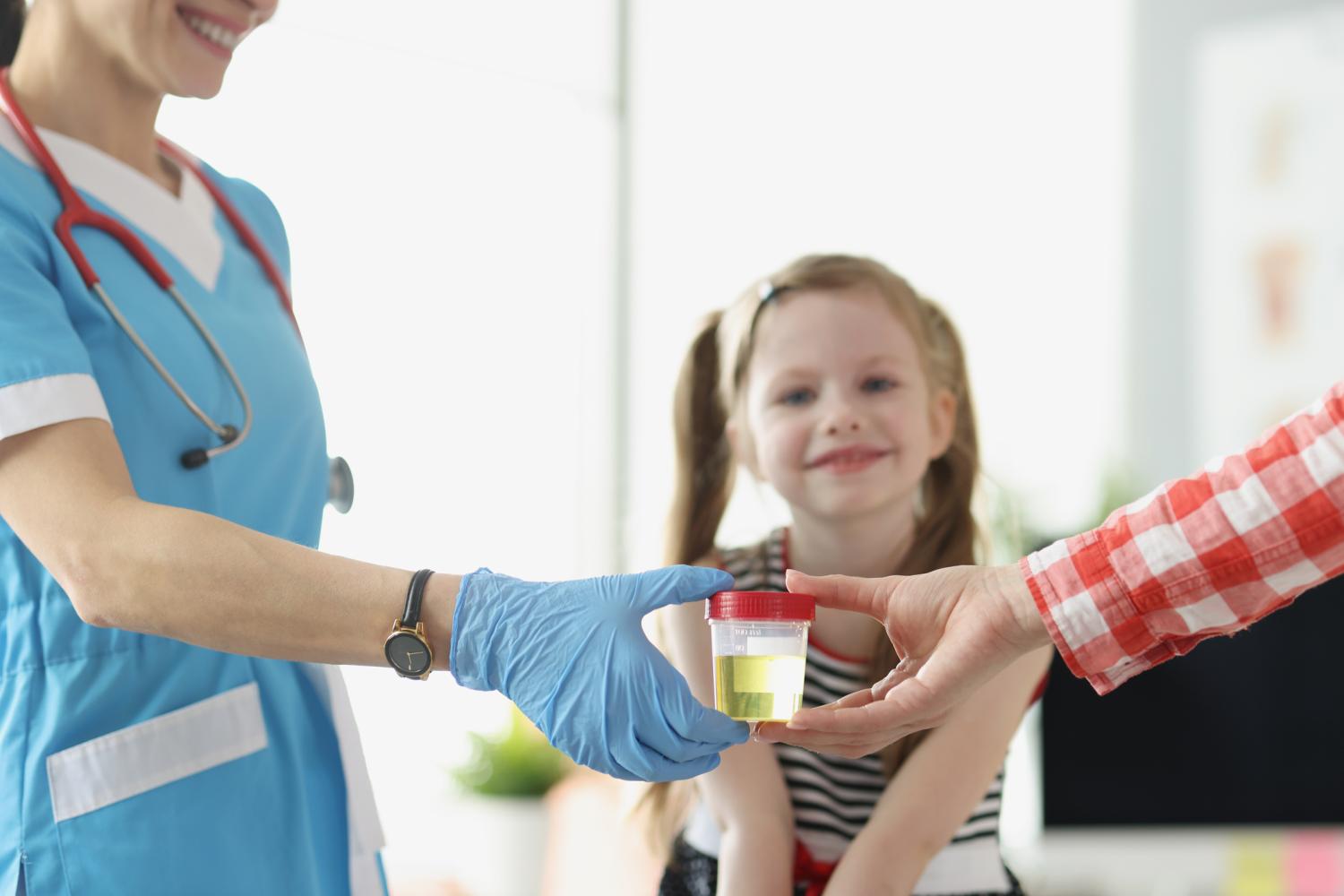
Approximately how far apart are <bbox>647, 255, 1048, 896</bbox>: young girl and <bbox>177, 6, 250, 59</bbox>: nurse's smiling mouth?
2.07 ft

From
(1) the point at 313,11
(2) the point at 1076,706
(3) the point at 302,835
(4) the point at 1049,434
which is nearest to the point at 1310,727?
(2) the point at 1076,706

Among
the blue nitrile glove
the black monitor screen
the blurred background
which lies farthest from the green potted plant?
the blue nitrile glove

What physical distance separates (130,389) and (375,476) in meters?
2.42

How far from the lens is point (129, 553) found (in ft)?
3.13

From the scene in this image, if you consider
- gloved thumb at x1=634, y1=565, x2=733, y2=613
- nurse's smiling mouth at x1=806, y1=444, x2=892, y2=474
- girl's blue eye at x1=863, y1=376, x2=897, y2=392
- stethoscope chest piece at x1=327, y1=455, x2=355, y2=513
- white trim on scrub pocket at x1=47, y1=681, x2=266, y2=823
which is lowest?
white trim on scrub pocket at x1=47, y1=681, x2=266, y2=823

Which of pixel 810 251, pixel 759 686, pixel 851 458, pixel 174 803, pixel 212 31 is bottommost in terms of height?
pixel 174 803

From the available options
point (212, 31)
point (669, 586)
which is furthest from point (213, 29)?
point (669, 586)

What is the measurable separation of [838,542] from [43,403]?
82cm

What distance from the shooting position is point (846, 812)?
1.36 m

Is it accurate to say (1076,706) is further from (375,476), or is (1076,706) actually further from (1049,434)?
(375,476)

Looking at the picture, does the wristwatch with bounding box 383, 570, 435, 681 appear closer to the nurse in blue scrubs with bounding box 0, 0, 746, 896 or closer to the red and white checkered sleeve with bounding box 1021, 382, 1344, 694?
the nurse in blue scrubs with bounding box 0, 0, 746, 896

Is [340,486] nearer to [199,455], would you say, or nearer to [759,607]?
[199,455]

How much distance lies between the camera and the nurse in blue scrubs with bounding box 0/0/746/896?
0.97 metres

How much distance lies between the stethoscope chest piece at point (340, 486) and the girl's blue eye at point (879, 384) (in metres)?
0.56
